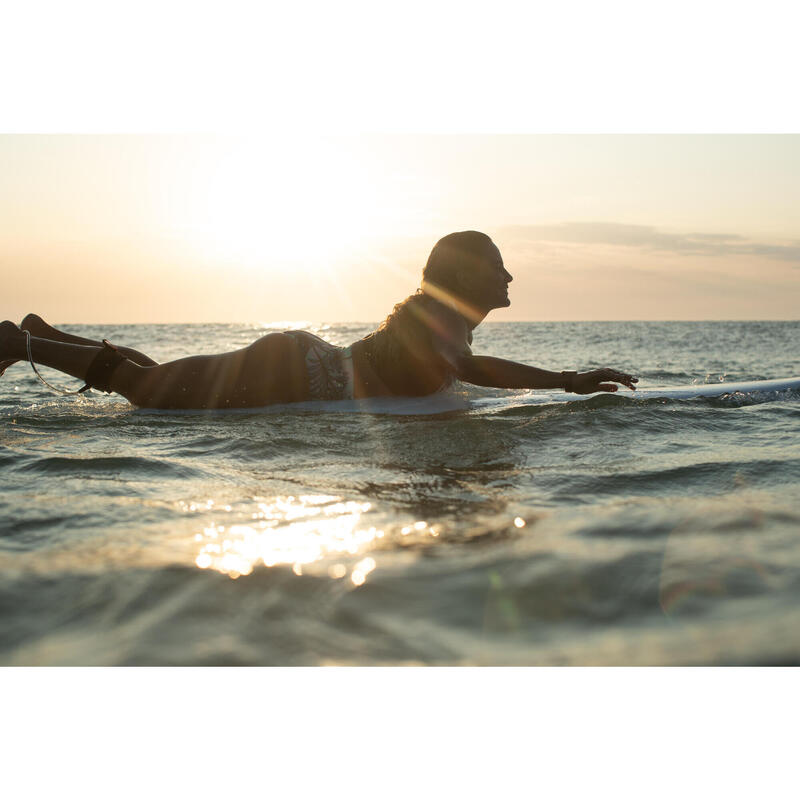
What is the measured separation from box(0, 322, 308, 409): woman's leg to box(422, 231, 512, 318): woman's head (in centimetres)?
111

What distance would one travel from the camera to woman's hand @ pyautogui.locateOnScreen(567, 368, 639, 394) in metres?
3.99

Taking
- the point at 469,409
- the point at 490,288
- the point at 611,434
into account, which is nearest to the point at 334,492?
the point at 611,434

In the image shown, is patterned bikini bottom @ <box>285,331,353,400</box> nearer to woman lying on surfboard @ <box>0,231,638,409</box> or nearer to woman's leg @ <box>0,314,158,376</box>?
woman lying on surfboard @ <box>0,231,638,409</box>

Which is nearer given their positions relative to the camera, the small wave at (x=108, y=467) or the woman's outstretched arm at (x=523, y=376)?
the small wave at (x=108, y=467)

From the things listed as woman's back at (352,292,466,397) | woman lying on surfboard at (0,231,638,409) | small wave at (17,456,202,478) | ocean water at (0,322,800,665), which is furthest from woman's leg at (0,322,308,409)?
small wave at (17,456,202,478)

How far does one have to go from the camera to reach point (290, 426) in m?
4.05

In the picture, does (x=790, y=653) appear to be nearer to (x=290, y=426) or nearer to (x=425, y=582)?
(x=425, y=582)

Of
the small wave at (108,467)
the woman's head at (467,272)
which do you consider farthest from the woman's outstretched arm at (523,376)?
the small wave at (108,467)

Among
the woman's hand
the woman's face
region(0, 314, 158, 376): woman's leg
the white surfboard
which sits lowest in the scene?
the white surfboard

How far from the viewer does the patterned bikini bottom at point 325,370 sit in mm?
4762

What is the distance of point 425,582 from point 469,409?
3.04 m

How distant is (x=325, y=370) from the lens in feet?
15.7

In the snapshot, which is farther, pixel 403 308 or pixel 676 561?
pixel 403 308

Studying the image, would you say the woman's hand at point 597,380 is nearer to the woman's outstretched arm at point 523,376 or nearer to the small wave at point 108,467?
the woman's outstretched arm at point 523,376
